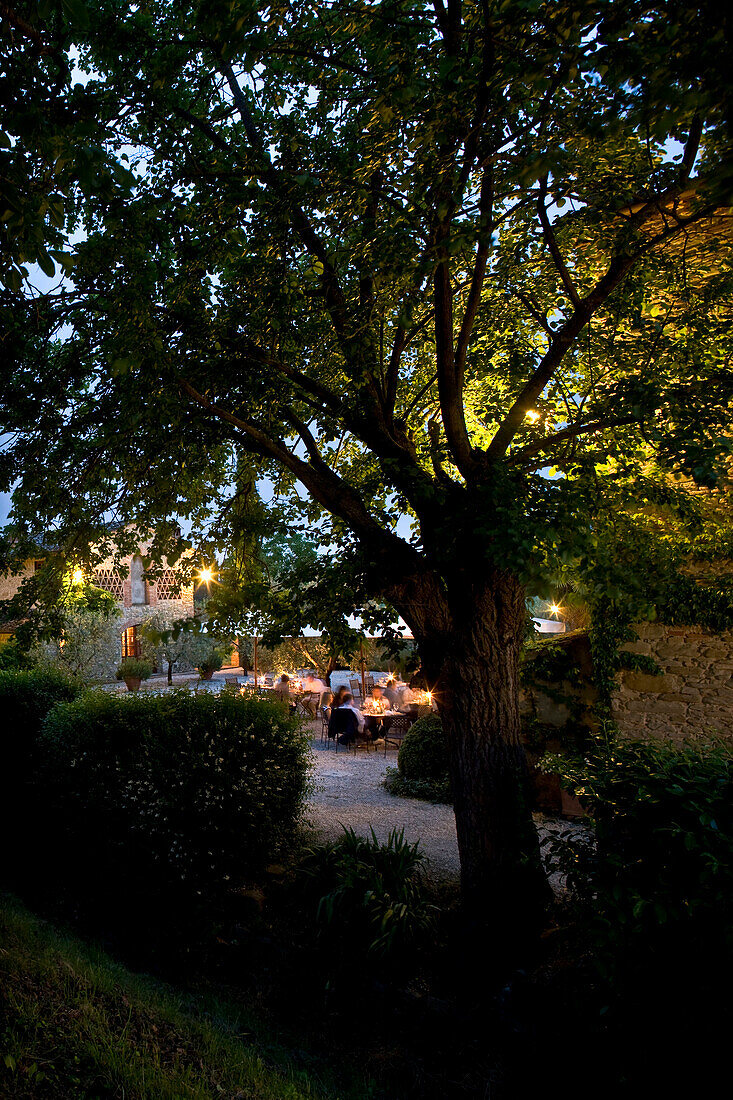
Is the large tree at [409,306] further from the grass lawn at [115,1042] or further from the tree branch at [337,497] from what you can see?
the grass lawn at [115,1042]

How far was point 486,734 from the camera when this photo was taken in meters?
4.78

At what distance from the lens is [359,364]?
471cm

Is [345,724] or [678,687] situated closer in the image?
[678,687]

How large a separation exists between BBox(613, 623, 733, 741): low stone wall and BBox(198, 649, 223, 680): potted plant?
54.1ft

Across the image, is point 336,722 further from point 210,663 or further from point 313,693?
point 210,663

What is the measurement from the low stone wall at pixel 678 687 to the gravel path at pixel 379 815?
1.78 m

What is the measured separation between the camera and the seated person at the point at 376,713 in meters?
13.1

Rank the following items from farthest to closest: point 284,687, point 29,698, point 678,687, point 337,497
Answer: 1. point 284,687
2. point 29,698
3. point 678,687
4. point 337,497

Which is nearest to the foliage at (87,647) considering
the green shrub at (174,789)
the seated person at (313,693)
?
the seated person at (313,693)

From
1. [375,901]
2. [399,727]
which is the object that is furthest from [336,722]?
[375,901]

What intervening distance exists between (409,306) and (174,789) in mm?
4946

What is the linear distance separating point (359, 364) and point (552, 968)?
4.69 meters

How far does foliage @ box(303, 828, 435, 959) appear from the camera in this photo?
4520 mm

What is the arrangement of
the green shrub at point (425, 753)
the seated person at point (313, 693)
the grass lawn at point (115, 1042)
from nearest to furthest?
1. the grass lawn at point (115, 1042)
2. the green shrub at point (425, 753)
3. the seated person at point (313, 693)
